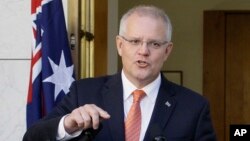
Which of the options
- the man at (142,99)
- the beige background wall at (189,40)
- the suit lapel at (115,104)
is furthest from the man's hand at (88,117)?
the beige background wall at (189,40)

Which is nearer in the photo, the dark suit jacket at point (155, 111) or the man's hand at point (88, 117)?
the man's hand at point (88, 117)

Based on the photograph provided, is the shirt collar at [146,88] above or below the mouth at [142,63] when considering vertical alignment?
below

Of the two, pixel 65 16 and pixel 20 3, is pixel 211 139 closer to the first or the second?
pixel 65 16

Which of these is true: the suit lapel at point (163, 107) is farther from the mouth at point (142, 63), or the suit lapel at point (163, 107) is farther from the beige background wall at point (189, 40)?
the beige background wall at point (189, 40)

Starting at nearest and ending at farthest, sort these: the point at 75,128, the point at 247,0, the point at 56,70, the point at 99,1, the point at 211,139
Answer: the point at 75,128 → the point at 211,139 → the point at 56,70 → the point at 99,1 → the point at 247,0

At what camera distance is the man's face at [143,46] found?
1.81 metres

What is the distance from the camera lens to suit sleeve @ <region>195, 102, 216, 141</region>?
1842 millimetres

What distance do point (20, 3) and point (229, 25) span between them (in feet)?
10.2

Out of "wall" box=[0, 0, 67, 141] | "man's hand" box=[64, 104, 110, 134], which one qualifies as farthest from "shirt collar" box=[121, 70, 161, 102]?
"wall" box=[0, 0, 67, 141]

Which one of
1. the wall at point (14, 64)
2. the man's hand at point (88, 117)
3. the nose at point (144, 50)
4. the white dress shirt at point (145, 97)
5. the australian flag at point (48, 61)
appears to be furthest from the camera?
A: the wall at point (14, 64)

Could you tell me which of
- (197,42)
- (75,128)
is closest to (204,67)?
(197,42)

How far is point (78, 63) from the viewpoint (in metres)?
3.04

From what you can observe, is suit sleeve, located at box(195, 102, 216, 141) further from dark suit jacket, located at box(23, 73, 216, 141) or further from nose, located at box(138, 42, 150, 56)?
nose, located at box(138, 42, 150, 56)

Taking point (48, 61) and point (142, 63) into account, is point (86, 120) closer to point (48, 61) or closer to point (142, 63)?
point (142, 63)
